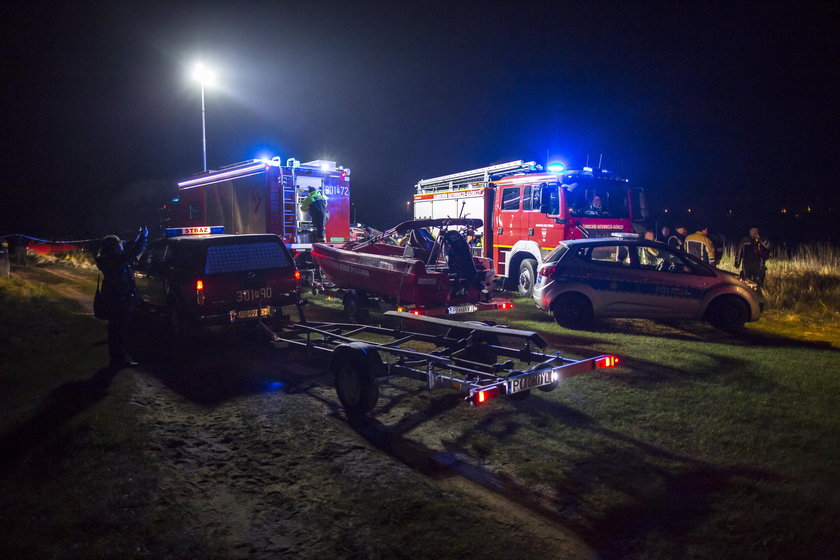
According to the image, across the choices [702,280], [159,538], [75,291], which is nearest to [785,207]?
[702,280]

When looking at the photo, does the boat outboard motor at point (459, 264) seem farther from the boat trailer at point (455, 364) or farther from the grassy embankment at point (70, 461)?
the grassy embankment at point (70, 461)

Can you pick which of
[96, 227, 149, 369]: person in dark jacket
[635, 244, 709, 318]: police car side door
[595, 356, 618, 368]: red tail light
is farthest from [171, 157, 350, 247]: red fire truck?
[595, 356, 618, 368]: red tail light

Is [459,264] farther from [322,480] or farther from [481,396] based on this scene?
[322,480]

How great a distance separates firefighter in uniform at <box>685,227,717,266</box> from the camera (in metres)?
12.5

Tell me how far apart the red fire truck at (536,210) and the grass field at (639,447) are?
4645mm

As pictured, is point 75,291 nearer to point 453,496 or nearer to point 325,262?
point 325,262

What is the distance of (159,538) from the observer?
11.1ft

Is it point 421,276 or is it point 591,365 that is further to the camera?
point 421,276

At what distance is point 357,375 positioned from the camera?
17.9ft

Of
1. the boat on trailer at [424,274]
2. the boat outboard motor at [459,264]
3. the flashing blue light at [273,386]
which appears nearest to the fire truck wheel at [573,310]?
the boat on trailer at [424,274]

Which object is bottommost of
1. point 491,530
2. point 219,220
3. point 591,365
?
point 491,530

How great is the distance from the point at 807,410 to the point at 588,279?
14.3ft

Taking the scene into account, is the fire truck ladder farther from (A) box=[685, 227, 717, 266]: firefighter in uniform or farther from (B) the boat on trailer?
(B) the boat on trailer

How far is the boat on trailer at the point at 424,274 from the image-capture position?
30.6 ft
